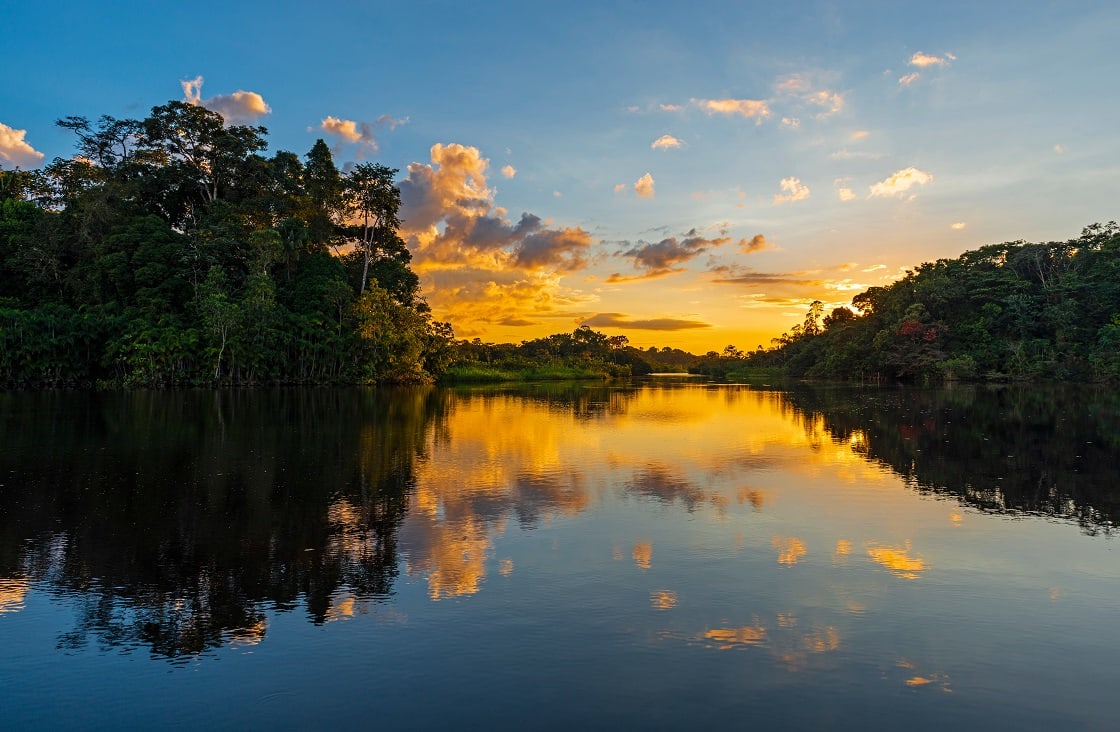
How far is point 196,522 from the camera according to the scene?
389 inches

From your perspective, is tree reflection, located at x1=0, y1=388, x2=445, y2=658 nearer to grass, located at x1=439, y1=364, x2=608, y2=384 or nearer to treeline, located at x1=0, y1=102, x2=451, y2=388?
treeline, located at x1=0, y1=102, x2=451, y2=388

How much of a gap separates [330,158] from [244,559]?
6168 centimetres

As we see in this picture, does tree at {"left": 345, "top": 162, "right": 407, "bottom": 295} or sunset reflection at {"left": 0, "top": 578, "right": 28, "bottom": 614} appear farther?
tree at {"left": 345, "top": 162, "right": 407, "bottom": 295}

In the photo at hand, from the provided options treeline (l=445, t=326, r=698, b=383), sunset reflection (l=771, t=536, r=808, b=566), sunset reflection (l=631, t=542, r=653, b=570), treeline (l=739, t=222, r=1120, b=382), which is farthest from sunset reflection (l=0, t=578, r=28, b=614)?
treeline (l=739, t=222, r=1120, b=382)

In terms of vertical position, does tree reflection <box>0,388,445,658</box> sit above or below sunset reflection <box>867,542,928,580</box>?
below

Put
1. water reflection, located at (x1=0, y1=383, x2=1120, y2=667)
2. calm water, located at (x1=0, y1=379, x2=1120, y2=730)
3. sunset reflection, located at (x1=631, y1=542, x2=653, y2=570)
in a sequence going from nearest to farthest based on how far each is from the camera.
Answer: calm water, located at (x1=0, y1=379, x2=1120, y2=730) < water reflection, located at (x1=0, y1=383, x2=1120, y2=667) < sunset reflection, located at (x1=631, y1=542, x2=653, y2=570)

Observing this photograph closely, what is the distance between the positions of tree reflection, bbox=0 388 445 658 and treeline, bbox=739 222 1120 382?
210ft

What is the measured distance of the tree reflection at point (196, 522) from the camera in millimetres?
6660

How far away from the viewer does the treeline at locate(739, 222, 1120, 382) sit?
203 feet

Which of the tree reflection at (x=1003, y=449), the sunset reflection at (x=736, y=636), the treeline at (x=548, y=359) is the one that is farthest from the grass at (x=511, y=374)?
the sunset reflection at (x=736, y=636)

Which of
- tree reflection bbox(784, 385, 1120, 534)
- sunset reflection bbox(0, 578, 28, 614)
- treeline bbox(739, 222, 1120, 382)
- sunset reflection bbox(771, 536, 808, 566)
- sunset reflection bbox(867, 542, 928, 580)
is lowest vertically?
sunset reflection bbox(0, 578, 28, 614)

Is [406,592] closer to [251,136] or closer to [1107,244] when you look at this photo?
[251,136]

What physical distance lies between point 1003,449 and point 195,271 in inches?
2112

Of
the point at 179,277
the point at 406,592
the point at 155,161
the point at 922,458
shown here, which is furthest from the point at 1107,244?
the point at 155,161
